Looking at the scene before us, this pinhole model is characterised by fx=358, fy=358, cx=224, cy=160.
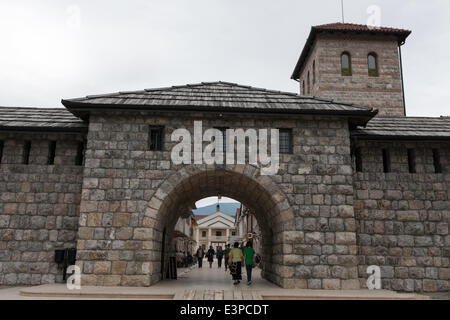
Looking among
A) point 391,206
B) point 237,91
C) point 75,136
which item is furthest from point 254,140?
point 75,136

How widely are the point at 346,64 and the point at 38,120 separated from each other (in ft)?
59.8

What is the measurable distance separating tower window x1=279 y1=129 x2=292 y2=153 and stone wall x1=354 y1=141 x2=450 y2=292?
2.33 meters

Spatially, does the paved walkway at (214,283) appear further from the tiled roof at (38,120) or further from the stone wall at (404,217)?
→ the tiled roof at (38,120)

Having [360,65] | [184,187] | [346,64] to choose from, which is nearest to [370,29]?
[360,65]

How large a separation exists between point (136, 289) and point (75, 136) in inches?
198

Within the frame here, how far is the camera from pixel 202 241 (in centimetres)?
5719

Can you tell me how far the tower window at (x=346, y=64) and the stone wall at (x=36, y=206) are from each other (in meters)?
17.3

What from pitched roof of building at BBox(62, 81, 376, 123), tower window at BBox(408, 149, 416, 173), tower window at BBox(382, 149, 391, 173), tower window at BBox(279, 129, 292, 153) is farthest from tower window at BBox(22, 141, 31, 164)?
tower window at BBox(408, 149, 416, 173)

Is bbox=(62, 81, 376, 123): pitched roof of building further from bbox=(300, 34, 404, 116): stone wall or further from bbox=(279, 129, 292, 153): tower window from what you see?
bbox=(300, 34, 404, 116): stone wall

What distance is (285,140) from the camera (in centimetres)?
A: 1045

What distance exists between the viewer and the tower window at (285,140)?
10.4m

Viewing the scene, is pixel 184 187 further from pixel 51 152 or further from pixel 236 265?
pixel 51 152

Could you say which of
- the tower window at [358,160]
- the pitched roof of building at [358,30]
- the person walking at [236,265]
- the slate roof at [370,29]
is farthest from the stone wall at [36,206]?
the slate roof at [370,29]

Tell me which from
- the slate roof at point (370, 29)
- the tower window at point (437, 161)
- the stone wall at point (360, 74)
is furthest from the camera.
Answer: the slate roof at point (370, 29)
